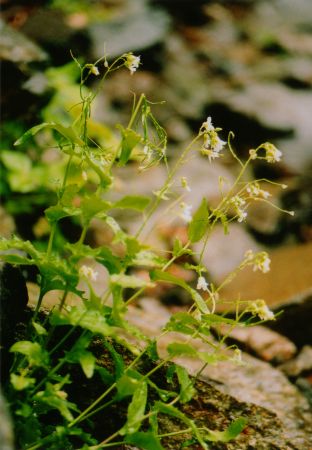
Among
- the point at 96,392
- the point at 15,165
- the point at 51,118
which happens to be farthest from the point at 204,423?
the point at 51,118

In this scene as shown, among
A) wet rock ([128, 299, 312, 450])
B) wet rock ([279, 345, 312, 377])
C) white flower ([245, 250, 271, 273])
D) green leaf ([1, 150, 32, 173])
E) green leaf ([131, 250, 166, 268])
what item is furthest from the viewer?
green leaf ([1, 150, 32, 173])

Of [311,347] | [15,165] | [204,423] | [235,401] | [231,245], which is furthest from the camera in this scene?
[231,245]

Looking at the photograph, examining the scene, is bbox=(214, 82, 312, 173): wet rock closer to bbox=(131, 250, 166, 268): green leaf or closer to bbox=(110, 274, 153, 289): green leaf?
bbox=(131, 250, 166, 268): green leaf

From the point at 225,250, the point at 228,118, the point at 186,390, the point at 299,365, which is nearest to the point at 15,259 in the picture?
the point at 186,390

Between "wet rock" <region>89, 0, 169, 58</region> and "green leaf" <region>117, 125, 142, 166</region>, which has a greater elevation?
"green leaf" <region>117, 125, 142, 166</region>

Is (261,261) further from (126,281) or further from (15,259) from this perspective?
(15,259)

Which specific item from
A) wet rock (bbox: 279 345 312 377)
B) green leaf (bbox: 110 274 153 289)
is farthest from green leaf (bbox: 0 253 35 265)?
wet rock (bbox: 279 345 312 377)

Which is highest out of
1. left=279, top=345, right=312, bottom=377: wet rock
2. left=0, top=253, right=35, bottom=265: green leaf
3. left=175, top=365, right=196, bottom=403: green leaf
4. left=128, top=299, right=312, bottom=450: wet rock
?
left=0, top=253, right=35, bottom=265: green leaf

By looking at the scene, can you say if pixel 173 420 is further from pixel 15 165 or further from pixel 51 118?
pixel 51 118

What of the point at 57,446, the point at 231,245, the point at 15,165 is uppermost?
the point at 57,446
